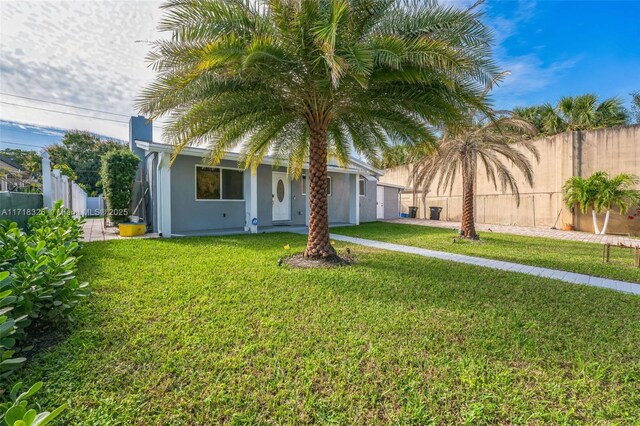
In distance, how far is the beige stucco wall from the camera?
599 inches

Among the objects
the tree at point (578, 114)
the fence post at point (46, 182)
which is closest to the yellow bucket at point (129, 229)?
the fence post at point (46, 182)

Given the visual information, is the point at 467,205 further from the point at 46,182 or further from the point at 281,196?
the point at 46,182

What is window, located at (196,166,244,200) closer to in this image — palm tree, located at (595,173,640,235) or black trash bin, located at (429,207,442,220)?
black trash bin, located at (429,207,442,220)

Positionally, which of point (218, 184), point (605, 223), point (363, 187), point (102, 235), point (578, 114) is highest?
point (578, 114)

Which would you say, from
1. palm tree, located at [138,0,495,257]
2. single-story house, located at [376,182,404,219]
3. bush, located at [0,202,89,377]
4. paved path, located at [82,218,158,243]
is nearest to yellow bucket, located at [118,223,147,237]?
paved path, located at [82,218,158,243]

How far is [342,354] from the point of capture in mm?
3219

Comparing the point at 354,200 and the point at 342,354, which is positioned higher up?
the point at 354,200

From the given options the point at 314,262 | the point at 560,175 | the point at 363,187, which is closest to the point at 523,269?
the point at 314,262

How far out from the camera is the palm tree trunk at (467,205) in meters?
11.6

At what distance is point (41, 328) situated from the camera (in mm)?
3572

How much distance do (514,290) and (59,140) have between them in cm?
4359

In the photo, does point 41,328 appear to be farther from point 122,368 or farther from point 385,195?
point 385,195

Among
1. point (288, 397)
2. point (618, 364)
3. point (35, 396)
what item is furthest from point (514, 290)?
point (35, 396)

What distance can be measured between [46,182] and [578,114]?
27462 mm
